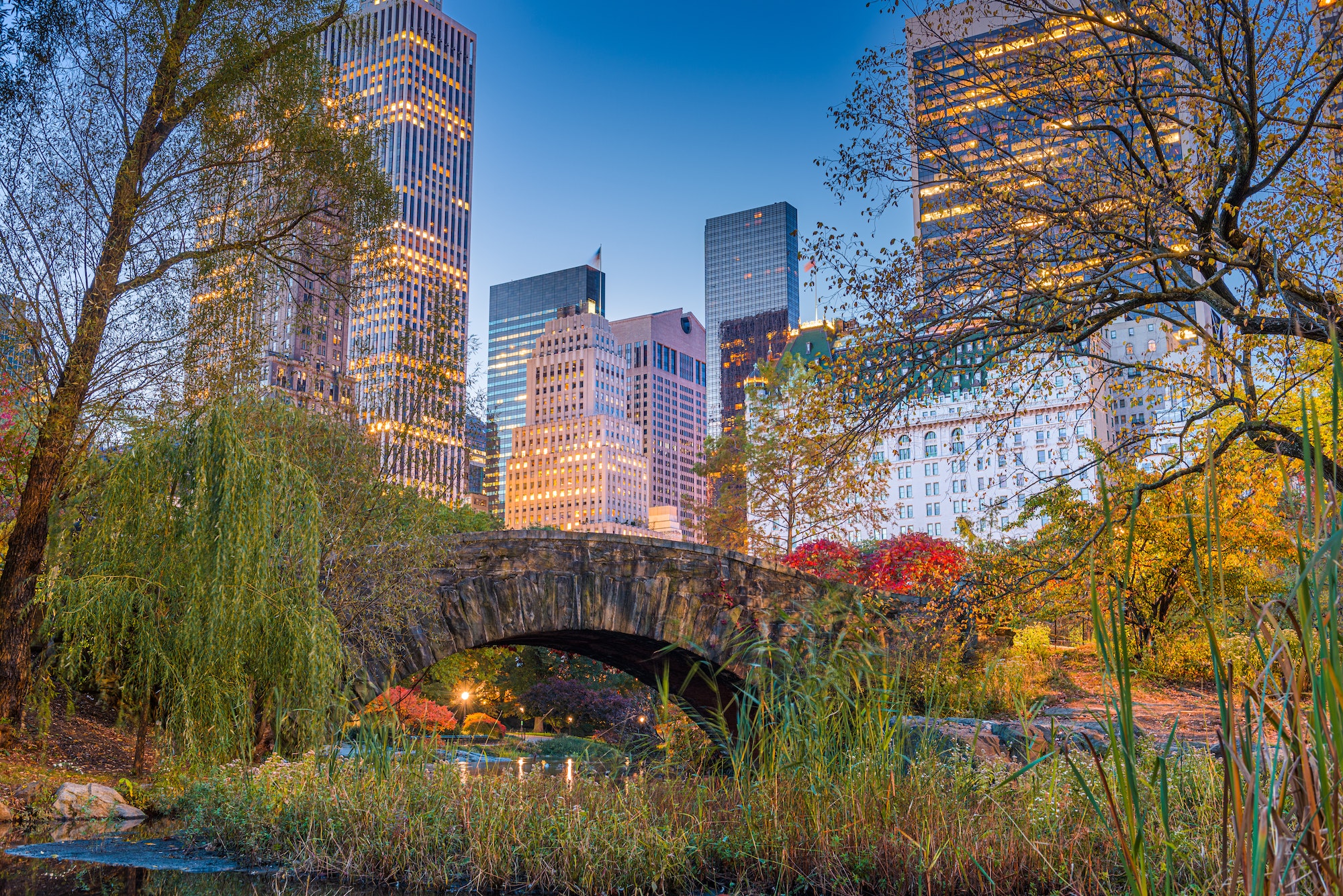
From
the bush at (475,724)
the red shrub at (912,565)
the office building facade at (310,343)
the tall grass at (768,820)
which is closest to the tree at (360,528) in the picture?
the office building facade at (310,343)

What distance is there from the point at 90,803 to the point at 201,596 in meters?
2.27

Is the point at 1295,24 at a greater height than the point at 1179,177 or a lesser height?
greater

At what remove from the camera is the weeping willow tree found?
8320 millimetres

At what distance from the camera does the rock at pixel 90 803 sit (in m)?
8.52

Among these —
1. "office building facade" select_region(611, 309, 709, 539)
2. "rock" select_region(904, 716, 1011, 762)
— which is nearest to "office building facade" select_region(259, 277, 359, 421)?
→ "rock" select_region(904, 716, 1011, 762)

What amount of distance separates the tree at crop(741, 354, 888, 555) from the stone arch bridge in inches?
52.7

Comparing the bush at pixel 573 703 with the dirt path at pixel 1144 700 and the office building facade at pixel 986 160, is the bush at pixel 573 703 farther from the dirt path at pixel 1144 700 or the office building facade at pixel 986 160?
the office building facade at pixel 986 160

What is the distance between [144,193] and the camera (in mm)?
11531

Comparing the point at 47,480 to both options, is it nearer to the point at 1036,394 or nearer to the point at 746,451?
the point at 1036,394

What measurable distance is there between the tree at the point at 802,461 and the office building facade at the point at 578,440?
108 m

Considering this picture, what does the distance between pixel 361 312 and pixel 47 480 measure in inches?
213

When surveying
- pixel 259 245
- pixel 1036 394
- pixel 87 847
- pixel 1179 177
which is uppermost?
pixel 259 245

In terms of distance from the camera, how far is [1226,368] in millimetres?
9016

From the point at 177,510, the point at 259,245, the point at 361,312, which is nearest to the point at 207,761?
the point at 177,510
